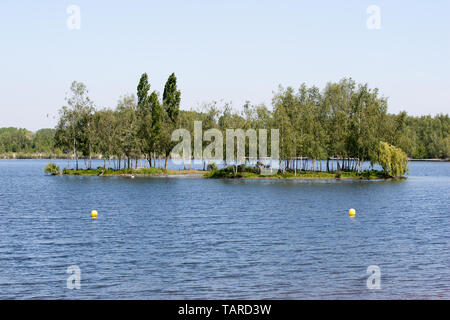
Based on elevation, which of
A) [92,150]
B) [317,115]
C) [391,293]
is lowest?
[391,293]

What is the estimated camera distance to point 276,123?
413ft

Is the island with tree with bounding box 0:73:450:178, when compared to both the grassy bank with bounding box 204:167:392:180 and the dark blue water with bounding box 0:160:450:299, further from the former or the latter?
the dark blue water with bounding box 0:160:450:299

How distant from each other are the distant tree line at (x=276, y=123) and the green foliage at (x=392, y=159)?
1.61 m

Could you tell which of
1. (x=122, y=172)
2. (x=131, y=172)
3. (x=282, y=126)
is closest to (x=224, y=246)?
(x=282, y=126)

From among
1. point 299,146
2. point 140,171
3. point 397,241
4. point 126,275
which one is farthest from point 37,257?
point 140,171

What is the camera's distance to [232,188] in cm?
10669

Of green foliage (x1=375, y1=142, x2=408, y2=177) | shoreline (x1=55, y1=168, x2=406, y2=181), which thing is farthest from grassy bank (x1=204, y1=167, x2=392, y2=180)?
green foliage (x1=375, y1=142, x2=408, y2=177)

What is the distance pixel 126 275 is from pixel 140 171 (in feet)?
363

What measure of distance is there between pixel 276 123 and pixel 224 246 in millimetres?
83806

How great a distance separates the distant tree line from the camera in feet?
415

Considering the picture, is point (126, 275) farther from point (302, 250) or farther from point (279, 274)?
point (302, 250)

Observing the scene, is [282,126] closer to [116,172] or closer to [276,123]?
[276,123]

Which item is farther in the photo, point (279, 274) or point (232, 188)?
point (232, 188)

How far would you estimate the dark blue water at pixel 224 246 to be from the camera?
3172 cm
